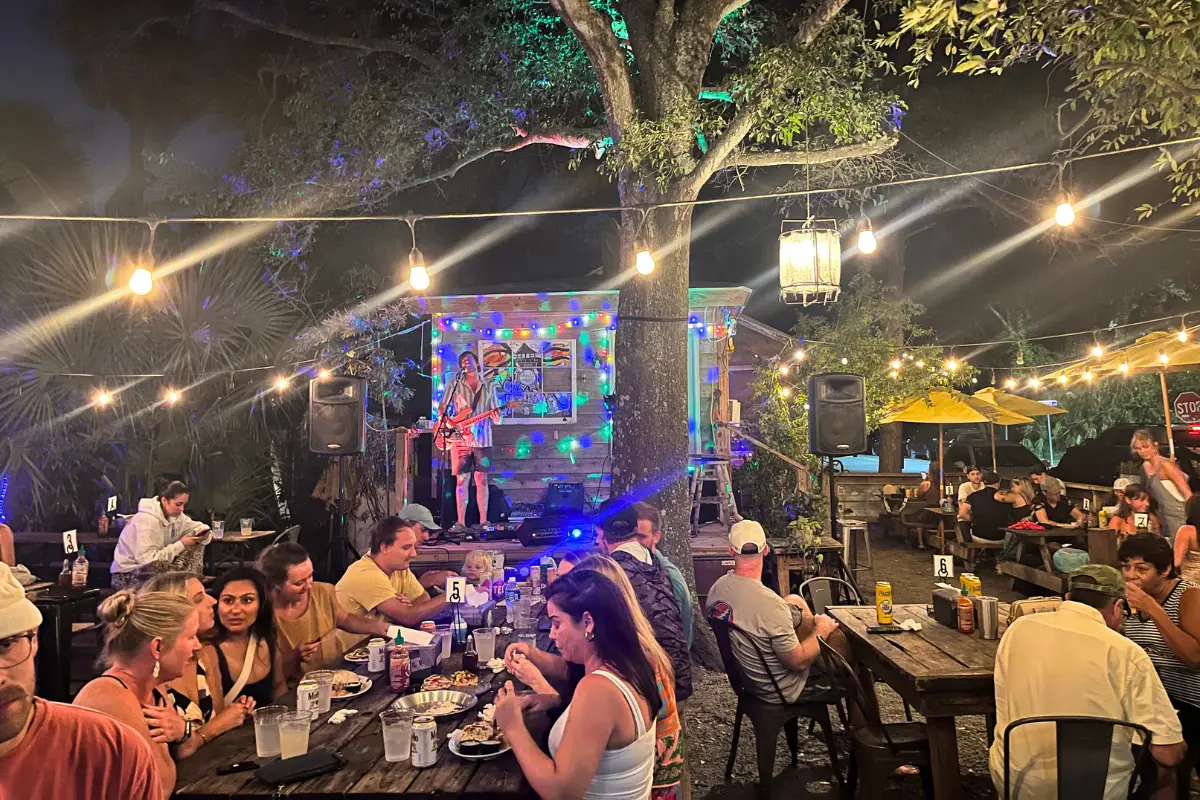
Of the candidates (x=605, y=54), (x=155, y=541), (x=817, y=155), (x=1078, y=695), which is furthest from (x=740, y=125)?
(x=155, y=541)

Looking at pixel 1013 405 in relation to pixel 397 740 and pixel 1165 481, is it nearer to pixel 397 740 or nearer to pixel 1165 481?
pixel 1165 481

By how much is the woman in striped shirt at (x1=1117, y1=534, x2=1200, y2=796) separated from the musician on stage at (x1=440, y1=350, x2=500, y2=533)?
26.5 feet

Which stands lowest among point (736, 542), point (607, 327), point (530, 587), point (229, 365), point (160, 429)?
point (530, 587)

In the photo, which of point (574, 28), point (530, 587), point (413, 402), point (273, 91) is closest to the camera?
point (530, 587)

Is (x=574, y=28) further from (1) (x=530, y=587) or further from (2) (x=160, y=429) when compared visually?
(2) (x=160, y=429)

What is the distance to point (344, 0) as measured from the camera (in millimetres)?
9461

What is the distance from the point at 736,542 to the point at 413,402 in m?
13.7

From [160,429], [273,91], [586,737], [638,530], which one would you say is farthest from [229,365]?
[586,737]

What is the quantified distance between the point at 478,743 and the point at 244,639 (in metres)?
1.35

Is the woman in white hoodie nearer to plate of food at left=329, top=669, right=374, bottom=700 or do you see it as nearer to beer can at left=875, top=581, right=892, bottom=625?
plate of food at left=329, top=669, right=374, bottom=700

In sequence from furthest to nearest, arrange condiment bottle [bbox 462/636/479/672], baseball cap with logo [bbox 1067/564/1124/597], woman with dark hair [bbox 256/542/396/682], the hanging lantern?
the hanging lantern
baseball cap with logo [bbox 1067/564/1124/597]
woman with dark hair [bbox 256/542/396/682]
condiment bottle [bbox 462/636/479/672]

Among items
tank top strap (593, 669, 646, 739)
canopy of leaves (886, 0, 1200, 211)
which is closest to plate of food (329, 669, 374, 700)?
tank top strap (593, 669, 646, 739)

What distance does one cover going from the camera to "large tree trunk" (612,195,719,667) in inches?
261

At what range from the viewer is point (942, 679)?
3621 millimetres
